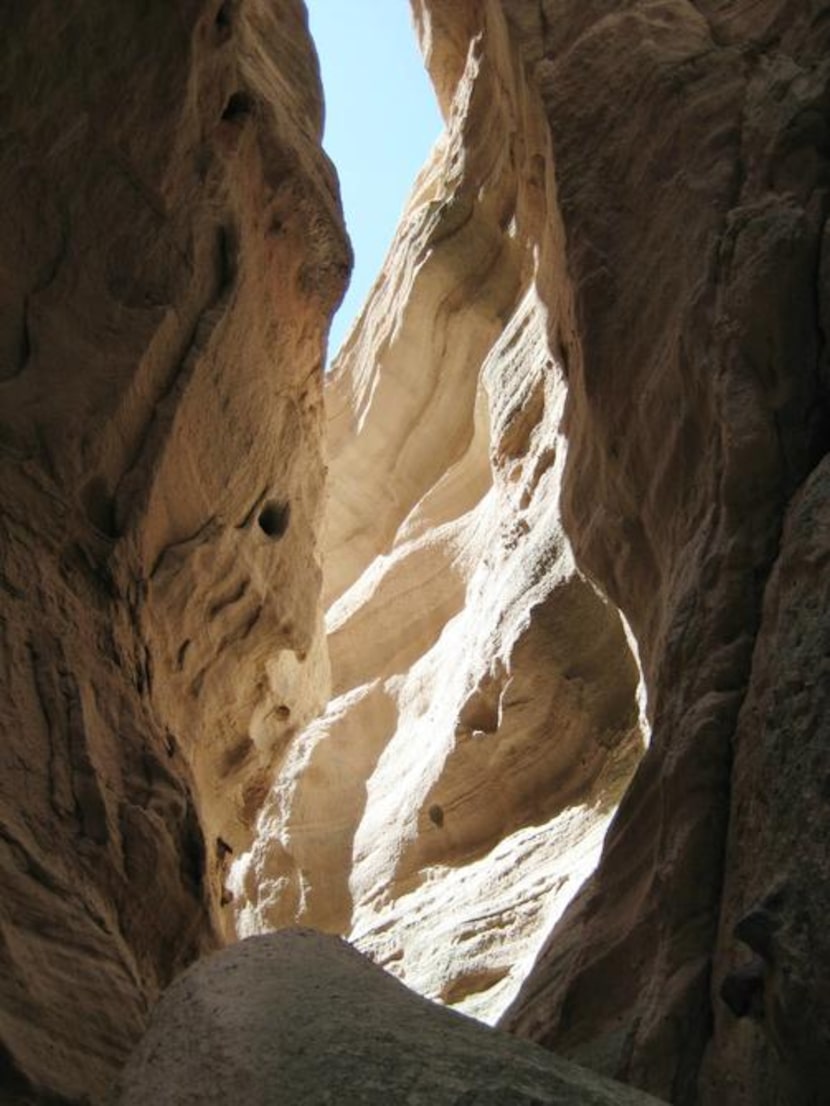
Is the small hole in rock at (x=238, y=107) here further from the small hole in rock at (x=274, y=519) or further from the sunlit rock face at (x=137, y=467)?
the small hole in rock at (x=274, y=519)

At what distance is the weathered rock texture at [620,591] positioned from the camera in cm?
578

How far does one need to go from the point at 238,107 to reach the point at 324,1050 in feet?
25.7

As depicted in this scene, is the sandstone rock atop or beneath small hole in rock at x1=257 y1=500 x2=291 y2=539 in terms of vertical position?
beneath

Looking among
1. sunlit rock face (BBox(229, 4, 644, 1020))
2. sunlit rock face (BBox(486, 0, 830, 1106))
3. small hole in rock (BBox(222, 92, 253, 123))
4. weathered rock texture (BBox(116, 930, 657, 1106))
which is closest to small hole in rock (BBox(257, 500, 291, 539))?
sunlit rock face (BBox(229, 4, 644, 1020))

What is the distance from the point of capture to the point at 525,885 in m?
11.7

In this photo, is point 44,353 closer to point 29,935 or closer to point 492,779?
point 29,935

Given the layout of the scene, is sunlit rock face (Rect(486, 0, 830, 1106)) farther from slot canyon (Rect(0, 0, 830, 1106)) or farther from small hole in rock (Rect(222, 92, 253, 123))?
small hole in rock (Rect(222, 92, 253, 123))

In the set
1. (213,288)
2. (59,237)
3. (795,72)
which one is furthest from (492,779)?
(795,72)

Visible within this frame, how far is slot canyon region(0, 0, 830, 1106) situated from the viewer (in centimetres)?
541

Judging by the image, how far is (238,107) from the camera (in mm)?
10789

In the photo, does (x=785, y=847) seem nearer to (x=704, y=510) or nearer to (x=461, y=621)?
(x=704, y=510)

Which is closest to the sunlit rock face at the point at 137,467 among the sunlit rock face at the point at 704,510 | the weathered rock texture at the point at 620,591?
the weathered rock texture at the point at 620,591

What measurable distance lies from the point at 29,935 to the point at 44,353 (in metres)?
3.94

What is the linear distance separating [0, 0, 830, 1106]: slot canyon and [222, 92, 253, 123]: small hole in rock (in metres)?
0.02
